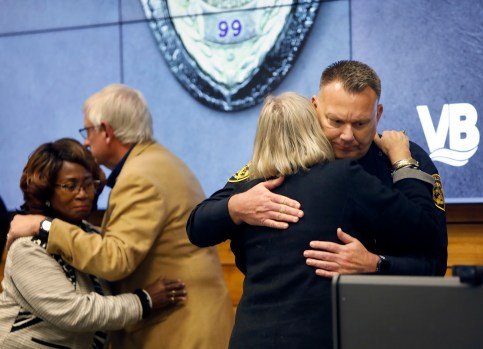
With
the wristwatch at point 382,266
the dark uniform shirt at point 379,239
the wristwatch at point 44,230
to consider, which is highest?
the dark uniform shirt at point 379,239

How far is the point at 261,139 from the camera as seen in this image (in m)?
2.15

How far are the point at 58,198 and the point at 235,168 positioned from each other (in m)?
1.02

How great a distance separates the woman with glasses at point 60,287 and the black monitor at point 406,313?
158 cm

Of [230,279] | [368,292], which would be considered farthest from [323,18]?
[368,292]

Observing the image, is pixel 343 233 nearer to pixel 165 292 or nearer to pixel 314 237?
pixel 314 237

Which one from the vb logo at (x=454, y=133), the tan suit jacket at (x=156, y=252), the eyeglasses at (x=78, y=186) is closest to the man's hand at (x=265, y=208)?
the tan suit jacket at (x=156, y=252)

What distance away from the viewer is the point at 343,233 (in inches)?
80.1

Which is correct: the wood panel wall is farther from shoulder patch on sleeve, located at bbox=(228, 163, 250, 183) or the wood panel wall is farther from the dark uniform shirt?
shoulder patch on sleeve, located at bbox=(228, 163, 250, 183)

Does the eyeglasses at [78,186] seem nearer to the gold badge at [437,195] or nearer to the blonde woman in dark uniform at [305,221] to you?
the blonde woman in dark uniform at [305,221]

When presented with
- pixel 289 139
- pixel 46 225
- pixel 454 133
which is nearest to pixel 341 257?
pixel 289 139

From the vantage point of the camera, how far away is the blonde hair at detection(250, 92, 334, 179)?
81.7 inches

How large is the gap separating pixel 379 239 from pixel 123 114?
1.39 meters

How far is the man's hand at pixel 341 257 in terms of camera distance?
201 cm

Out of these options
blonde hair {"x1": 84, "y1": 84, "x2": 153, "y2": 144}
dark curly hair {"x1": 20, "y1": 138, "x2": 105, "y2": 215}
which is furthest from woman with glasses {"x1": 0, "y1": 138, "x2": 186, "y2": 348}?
blonde hair {"x1": 84, "y1": 84, "x2": 153, "y2": 144}
